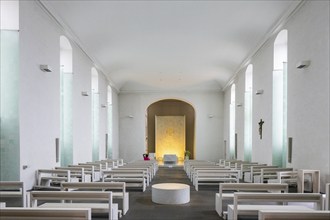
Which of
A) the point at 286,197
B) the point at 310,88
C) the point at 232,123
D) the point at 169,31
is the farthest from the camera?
the point at 232,123

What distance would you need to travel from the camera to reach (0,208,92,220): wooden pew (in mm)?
2768

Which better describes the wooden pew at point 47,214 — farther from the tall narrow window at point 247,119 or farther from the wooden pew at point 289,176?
the tall narrow window at point 247,119

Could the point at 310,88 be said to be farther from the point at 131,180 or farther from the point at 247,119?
the point at 247,119

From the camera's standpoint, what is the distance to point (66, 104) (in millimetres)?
10023

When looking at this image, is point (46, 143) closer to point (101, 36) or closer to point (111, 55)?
point (101, 36)

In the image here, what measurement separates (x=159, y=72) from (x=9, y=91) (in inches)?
412

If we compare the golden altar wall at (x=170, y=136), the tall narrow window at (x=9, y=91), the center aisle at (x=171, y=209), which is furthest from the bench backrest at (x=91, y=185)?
the golden altar wall at (x=170, y=136)

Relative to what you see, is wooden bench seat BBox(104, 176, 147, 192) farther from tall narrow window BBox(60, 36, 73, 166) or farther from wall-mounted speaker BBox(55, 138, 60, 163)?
tall narrow window BBox(60, 36, 73, 166)

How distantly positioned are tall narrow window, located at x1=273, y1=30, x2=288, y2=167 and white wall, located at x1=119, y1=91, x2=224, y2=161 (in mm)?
10119

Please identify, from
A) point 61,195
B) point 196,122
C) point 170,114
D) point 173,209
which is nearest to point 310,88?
point 173,209

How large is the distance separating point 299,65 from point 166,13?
3691 mm

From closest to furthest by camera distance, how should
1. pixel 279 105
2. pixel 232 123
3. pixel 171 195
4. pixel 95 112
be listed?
pixel 171 195 → pixel 279 105 → pixel 95 112 → pixel 232 123

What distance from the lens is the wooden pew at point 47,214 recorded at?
9.08 ft

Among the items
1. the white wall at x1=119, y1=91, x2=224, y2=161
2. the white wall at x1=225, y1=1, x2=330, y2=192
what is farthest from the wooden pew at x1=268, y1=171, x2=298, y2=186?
the white wall at x1=119, y1=91, x2=224, y2=161
